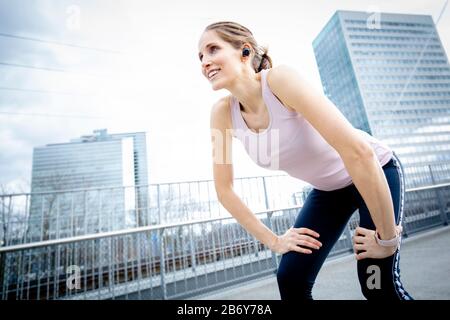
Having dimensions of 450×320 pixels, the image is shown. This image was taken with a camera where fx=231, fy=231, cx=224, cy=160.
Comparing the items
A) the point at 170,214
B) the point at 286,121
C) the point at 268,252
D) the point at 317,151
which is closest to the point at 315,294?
the point at 268,252

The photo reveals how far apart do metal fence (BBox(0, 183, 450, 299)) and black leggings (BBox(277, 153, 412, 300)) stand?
254 centimetres

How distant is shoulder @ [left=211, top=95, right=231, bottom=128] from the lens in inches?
46.9

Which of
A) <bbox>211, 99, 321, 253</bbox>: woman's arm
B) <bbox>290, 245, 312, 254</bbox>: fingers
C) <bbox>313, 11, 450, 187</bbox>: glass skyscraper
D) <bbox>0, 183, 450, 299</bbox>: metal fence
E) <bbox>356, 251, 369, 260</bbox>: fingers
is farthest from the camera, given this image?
<bbox>313, 11, 450, 187</bbox>: glass skyscraper

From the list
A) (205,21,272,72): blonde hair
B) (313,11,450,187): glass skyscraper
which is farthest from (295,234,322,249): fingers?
(313,11,450,187): glass skyscraper

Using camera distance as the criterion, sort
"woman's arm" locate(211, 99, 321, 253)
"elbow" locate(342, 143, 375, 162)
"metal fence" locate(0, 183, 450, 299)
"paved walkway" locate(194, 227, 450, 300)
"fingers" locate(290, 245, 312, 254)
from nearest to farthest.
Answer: "elbow" locate(342, 143, 375, 162) → "fingers" locate(290, 245, 312, 254) → "woman's arm" locate(211, 99, 321, 253) → "paved walkway" locate(194, 227, 450, 300) → "metal fence" locate(0, 183, 450, 299)

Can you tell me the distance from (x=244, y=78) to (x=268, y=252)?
3.44 m

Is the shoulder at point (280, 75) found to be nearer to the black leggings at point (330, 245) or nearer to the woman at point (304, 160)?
the woman at point (304, 160)

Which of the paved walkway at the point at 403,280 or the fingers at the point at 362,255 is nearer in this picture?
the fingers at the point at 362,255

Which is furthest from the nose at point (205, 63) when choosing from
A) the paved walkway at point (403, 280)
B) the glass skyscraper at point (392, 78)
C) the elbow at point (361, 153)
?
the glass skyscraper at point (392, 78)

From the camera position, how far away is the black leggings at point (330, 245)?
2.72ft

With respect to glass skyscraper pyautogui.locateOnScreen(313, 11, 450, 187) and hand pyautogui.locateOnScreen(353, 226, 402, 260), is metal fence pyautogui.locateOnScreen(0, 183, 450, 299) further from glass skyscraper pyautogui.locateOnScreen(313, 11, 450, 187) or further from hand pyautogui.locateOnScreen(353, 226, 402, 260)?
glass skyscraper pyautogui.locateOnScreen(313, 11, 450, 187)

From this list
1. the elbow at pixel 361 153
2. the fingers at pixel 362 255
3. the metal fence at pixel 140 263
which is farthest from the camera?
the metal fence at pixel 140 263

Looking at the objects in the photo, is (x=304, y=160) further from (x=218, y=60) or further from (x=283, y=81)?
(x=218, y=60)

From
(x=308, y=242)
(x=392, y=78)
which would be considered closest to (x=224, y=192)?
(x=308, y=242)
